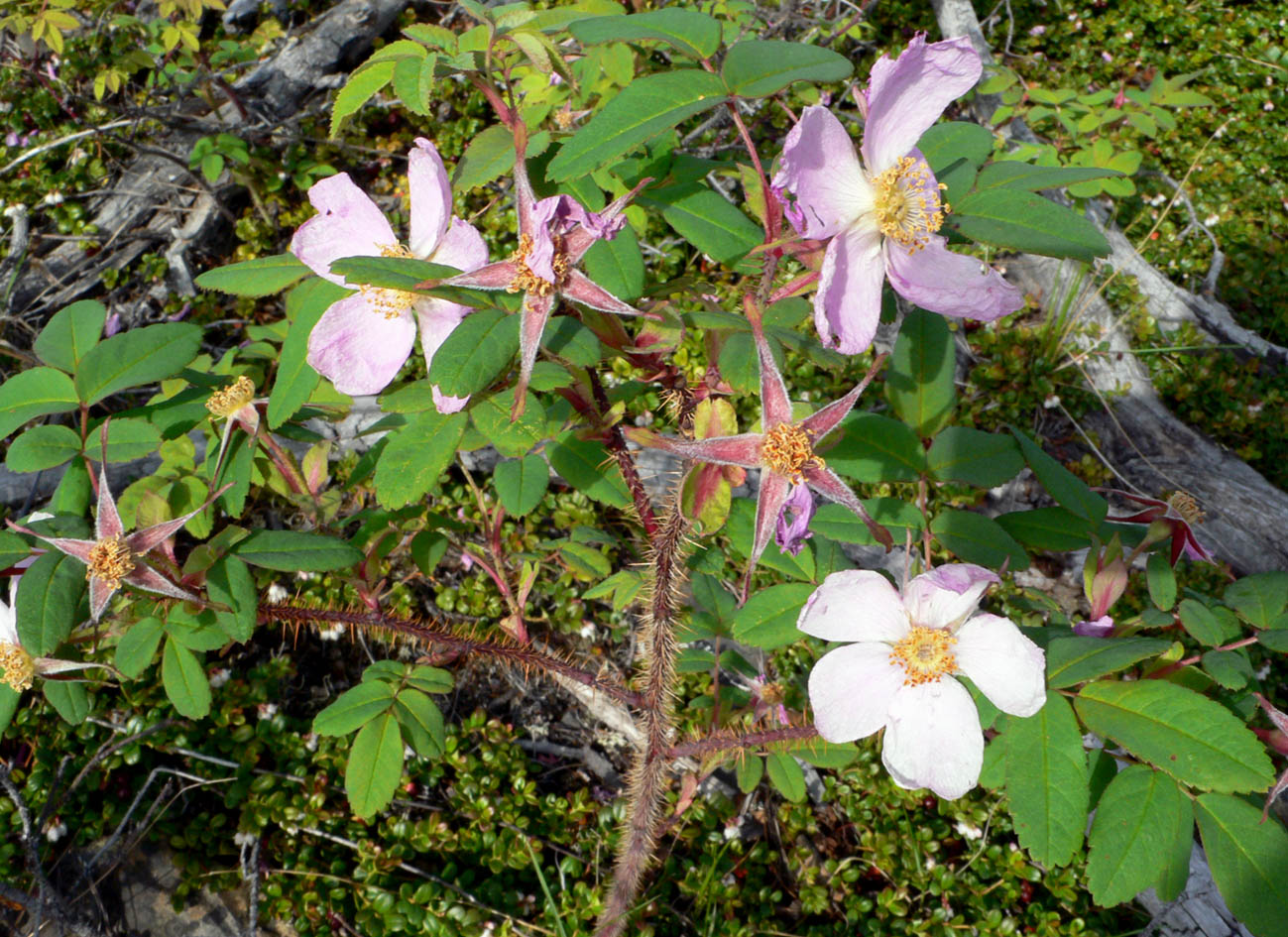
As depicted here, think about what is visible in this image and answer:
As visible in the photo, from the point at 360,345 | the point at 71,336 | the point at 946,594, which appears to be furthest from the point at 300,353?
the point at 946,594

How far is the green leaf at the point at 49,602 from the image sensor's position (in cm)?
132

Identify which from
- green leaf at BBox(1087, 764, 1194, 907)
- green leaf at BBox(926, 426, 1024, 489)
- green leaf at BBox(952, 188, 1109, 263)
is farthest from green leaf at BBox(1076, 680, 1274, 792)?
green leaf at BBox(952, 188, 1109, 263)

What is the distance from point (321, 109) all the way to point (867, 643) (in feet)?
11.5

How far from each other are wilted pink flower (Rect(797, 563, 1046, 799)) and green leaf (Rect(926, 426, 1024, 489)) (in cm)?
25

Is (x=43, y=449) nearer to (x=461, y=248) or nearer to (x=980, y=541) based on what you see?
(x=461, y=248)

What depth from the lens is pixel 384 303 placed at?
129 cm

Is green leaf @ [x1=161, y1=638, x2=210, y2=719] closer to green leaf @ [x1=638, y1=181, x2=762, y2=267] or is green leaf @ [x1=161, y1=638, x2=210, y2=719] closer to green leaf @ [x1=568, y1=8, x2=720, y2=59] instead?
green leaf @ [x1=638, y1=181, x2=762, y2=267]

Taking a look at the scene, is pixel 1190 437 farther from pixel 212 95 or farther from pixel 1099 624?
pixel 212 95

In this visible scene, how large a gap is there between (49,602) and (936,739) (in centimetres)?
143

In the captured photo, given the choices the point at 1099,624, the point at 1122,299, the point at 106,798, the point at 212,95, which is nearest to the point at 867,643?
the point at 1099,624

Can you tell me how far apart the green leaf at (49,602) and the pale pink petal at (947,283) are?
1.40 metres

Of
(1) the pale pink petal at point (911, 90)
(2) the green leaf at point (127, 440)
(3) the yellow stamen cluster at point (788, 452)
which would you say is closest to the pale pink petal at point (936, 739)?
(3) the yellow stamen cluster at point (788, 452)

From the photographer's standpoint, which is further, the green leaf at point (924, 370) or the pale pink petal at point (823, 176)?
the green leaf at point (924, 370)

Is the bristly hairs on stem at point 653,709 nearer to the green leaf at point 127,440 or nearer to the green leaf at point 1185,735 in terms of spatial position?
the green leaf at point 1185,735
